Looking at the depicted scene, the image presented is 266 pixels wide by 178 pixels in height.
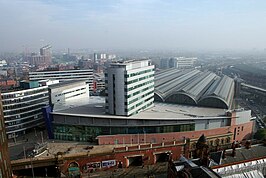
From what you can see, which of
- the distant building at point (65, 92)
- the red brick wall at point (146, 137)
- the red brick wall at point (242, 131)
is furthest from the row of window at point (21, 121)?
the red brick wall at point (242, 131)

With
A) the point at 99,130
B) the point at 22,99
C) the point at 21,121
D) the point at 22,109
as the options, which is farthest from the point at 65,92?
the point at 99,130

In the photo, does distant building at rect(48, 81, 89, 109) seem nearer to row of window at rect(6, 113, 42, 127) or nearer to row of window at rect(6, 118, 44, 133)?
row of window at rect(6, 113, 42, 127)

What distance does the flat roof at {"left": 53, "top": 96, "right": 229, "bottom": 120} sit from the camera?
5859 centimetres

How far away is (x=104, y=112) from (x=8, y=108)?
88.0 feet

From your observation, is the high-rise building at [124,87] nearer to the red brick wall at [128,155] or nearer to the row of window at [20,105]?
the red brick wall at [128,155]

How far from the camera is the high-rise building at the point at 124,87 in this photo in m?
56.8

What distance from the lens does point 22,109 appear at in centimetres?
6681

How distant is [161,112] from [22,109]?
39.3m

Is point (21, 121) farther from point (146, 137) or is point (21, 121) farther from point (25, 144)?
point (146, 137)

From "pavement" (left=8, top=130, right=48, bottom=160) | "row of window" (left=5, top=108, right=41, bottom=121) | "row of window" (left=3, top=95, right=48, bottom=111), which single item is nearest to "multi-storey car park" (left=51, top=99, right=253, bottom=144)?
"pavement" (left=8, top=130, right=48, bottom=160)

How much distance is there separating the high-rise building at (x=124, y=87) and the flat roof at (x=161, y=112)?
6.72 feet

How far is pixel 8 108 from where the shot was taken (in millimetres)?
64188

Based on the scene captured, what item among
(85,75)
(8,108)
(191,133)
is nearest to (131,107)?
(191,133)

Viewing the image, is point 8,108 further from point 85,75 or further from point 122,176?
point 85,75
